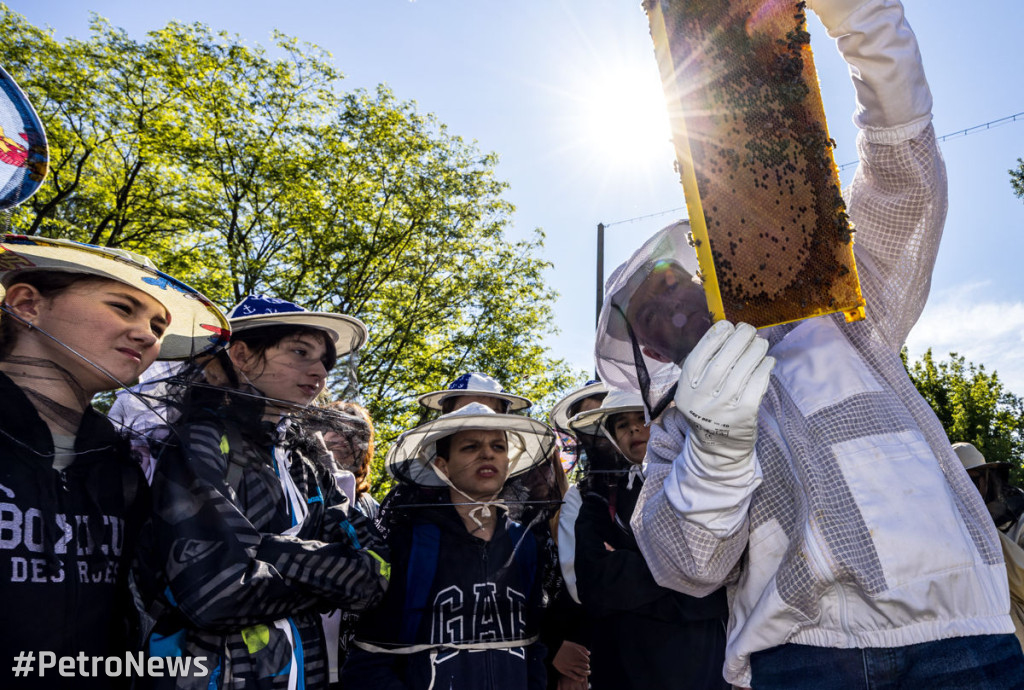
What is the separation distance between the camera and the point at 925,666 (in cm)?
137

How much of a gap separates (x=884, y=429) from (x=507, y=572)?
218 cm

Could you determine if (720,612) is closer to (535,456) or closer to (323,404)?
(535,456)

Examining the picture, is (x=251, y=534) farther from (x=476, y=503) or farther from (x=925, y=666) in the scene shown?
(x=925, y=666)

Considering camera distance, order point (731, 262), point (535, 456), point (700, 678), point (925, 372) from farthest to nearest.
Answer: point (925, 372) < point (535, 456) < point (700, 678) < point (731, 262)

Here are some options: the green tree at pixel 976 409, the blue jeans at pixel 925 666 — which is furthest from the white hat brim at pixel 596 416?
the green tree at pixel 976 409

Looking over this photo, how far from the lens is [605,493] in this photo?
12.2ft

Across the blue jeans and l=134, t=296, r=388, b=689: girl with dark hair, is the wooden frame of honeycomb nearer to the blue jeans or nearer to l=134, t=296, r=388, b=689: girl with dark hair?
the blue jeans

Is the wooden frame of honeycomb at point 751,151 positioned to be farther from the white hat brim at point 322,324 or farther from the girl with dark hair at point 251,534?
the white hat brim at point 322,324

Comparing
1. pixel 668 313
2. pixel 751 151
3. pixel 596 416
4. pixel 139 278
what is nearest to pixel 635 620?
pixel 596 416

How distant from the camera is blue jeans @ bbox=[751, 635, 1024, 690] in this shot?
1.37 metres

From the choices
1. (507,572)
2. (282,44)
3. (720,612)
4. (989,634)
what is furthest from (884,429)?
(282,44)

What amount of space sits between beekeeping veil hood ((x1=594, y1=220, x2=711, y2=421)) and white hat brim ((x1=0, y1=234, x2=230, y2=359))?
1589 millimetres

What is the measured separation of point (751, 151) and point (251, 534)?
6.63 ft

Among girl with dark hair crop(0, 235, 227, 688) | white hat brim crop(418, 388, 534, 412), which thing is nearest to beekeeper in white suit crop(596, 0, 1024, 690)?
girl with dark hair crop(0, 235, 227, 688)
